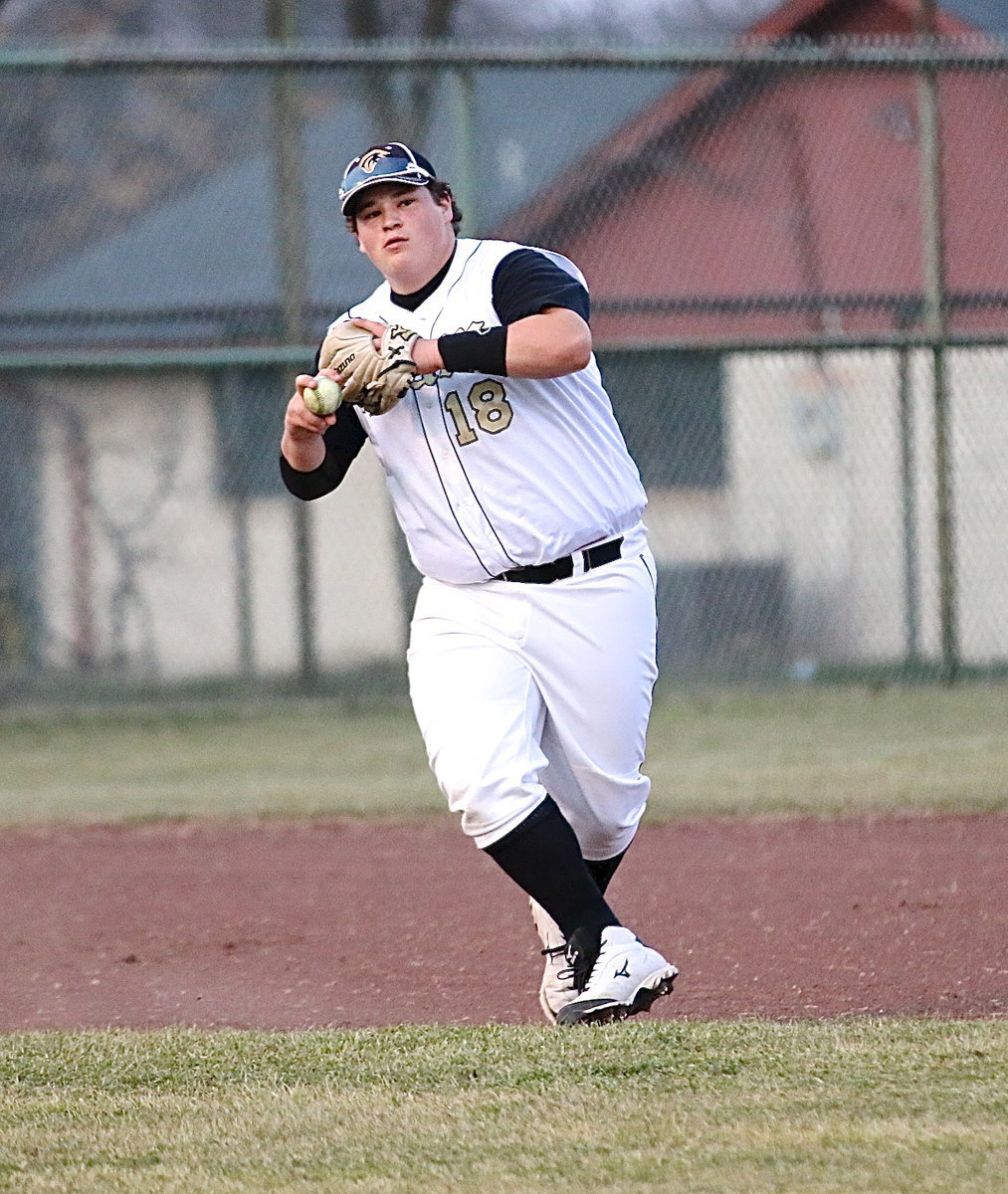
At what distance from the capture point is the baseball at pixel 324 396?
389cm

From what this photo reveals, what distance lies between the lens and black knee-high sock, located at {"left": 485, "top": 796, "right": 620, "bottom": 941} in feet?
12.7

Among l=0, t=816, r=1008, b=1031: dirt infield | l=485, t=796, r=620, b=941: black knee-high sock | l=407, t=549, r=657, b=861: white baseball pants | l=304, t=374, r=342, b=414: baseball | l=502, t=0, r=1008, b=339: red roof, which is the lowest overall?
l=0, t=816, r=1008, b=1031: dirt infield

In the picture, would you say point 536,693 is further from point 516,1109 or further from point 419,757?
point 419,757

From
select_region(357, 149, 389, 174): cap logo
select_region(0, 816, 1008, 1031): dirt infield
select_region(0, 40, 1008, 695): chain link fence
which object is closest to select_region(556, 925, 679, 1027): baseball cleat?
select_region(0, 816, 1008, 1031): dirt infield

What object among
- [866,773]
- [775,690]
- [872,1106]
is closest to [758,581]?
[775,690]

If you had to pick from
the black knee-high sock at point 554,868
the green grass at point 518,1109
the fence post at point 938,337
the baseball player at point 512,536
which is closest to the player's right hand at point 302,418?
the baseball player at point 512,536

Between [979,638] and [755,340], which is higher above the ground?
[755,340]

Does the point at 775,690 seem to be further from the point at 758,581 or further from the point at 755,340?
the point at 755,340

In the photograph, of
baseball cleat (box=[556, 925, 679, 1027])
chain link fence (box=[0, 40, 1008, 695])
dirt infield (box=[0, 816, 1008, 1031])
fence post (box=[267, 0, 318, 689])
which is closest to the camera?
baseball cleat (box=[556, 925, 679, 1027])

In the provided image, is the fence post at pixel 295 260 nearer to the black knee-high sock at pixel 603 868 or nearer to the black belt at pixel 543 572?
the black knee-high sock at pixel 603 868

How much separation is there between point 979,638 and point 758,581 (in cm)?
128

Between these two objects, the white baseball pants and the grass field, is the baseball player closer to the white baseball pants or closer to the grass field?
the white baseball pants

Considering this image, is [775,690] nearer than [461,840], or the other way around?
[461,840]

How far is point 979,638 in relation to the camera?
35.5 ft
